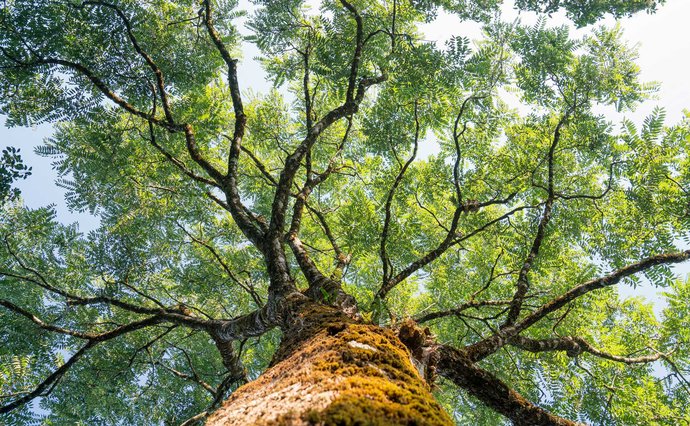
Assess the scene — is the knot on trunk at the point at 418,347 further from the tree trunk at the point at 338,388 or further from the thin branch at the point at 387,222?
the thin branch at the point at 387,222

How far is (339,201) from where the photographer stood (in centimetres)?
872

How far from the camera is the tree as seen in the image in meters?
5.17

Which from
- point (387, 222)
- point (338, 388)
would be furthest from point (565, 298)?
point (338, 388)

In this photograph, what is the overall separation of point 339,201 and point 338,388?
7.10 m

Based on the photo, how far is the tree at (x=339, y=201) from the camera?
517 cm

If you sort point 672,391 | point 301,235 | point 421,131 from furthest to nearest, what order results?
point 301,235 → point 421,131 → point 672,391

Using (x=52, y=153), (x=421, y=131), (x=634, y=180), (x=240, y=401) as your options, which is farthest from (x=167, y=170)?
(x=634, y=180)

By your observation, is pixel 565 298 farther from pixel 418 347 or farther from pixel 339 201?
pixel 339 201

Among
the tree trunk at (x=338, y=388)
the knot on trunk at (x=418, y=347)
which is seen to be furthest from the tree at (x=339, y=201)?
the tree trunk at (x=338, y=388)

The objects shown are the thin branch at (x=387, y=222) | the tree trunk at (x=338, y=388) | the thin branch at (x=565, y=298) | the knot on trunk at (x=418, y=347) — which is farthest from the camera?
the thin branch at (x=387, y=222)

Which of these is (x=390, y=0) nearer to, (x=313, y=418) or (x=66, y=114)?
(x=66, y=114)

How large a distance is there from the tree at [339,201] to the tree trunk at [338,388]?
146 centimetres

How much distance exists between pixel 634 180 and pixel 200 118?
693 centimetres

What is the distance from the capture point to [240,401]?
6.61 ft
